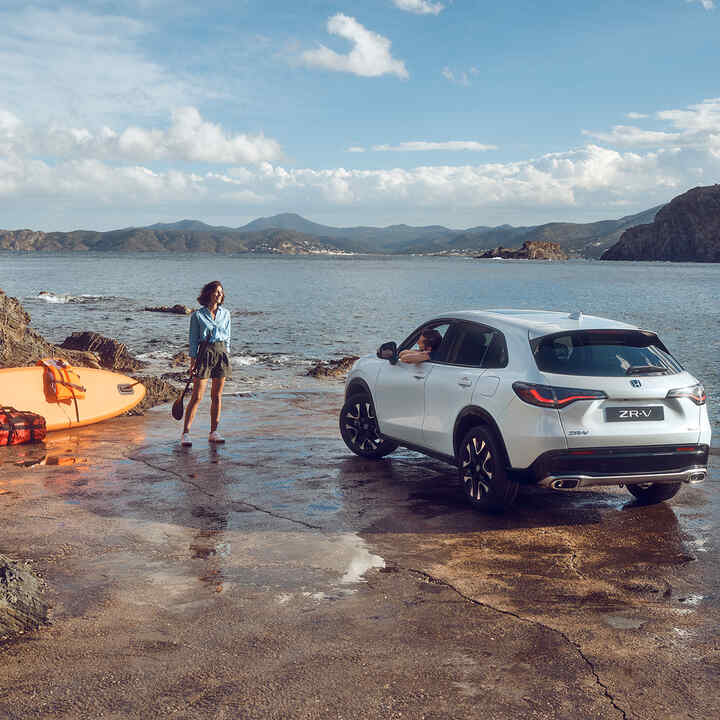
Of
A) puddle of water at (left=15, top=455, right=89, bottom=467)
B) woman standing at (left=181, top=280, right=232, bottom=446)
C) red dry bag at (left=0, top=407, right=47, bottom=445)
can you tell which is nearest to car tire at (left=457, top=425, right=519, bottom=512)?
woman standing at (left=181, top=280, right=232, bottom=446)

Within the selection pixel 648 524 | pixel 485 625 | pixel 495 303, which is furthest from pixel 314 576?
pixel 495 303

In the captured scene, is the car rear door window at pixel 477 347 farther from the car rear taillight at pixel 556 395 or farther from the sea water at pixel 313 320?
the sea water at pixel 313 320

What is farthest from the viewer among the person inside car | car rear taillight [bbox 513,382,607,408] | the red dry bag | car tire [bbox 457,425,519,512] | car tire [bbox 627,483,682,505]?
the red dry bag

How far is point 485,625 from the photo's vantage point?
4988mm

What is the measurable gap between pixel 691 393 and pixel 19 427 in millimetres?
7924

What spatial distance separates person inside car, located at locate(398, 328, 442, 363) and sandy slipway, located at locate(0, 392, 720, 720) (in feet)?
4.38

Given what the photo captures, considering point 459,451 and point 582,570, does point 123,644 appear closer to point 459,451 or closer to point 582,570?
point 582,570

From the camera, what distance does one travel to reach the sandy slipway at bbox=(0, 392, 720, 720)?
13.5 ft

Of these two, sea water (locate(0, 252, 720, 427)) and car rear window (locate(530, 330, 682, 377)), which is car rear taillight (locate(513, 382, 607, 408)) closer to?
car rear window (locate(530, 330, 682, 377))

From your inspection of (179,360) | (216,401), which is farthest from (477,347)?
(179,360)

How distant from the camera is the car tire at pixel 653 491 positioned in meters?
7.90

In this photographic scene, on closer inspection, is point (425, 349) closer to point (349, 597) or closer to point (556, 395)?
point (556, 395)

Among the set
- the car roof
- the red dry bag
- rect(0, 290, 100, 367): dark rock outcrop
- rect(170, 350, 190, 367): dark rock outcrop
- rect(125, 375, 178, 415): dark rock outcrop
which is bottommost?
rect(170, 350, 190, 367): dark rock outcrop

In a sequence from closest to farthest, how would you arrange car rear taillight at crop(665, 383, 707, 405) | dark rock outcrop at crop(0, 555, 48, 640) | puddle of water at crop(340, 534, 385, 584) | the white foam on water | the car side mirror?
dark rock outcrop at crop(0, 555, 48, 640) < puddle of water at crop(340, 534, 385, 584) < car rear taillight at crop(665, 383, 707, 405) < the car side mirror < the white foam on water
